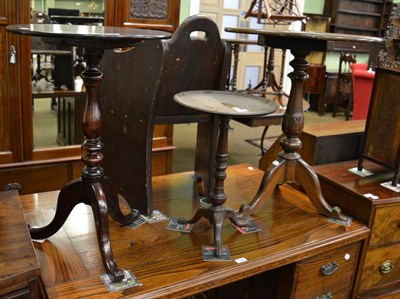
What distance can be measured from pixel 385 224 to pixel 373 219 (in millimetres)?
86

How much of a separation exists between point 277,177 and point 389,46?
2.46 ft

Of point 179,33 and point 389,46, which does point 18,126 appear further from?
point 389,46

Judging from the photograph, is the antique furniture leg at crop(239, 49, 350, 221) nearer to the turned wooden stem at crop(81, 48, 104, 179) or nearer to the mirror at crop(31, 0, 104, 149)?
the turned wooden stem at crop(81, 48, 104, 179)

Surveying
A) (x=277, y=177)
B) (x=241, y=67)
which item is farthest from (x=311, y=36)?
(x=241, y=67)

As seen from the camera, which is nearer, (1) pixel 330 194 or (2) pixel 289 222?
(2) pixel 289 222

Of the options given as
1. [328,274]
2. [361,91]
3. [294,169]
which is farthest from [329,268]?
[361,91]

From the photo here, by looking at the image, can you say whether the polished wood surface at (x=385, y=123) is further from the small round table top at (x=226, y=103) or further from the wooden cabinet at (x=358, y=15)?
the wooden cabinet at (x=358, y=15)

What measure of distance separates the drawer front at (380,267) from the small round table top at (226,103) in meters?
0.82

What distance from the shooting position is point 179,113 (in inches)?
71.3

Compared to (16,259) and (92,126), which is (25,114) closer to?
(92,126)

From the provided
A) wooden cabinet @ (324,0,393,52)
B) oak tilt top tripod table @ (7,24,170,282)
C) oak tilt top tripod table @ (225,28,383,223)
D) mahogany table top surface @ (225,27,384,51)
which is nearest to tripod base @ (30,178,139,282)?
oak tilt top tripod table @ (7,24,170,282)

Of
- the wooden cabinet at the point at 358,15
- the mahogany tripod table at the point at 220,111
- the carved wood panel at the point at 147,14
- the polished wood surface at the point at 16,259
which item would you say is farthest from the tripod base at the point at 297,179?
the wooden cabinet at the point at 358,15

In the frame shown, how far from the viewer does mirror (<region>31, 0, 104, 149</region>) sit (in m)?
2.47

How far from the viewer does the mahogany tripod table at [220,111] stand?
53.5 inches
